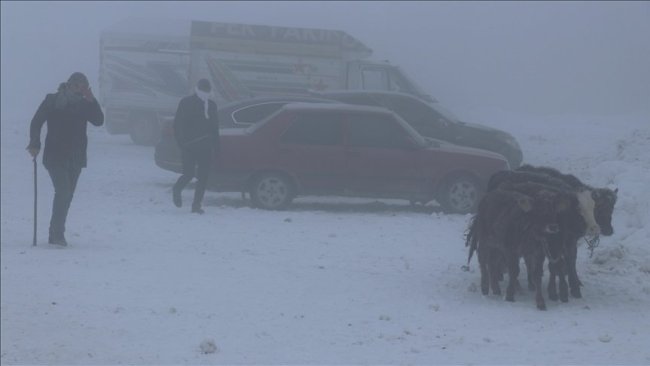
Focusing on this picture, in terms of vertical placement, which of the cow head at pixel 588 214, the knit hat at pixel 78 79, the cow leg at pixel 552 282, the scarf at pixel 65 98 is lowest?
the cow leg at pixel 552 282

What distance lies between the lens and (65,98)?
454 inches

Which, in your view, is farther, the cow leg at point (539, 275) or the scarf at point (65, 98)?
the scarf at point (65, 98)

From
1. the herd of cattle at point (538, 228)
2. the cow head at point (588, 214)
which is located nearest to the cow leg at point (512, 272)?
the herd of cattle at point (538, 228)

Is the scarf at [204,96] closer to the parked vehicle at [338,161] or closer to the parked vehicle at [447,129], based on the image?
the parked vehicle at [338,161]

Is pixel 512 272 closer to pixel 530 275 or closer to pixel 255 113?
pixel 530 275

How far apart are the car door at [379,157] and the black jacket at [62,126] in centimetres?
461

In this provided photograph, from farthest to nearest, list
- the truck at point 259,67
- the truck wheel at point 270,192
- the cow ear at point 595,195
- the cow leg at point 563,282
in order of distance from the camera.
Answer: the truck at point 259,67 < the truck wheel at point 270,192 < the cow ear at point 595,195 < the cow leg at point 563,282

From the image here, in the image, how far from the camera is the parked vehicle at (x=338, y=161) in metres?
15.2

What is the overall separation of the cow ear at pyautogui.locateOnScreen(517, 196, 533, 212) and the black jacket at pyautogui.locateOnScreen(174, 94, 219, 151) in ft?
21.1

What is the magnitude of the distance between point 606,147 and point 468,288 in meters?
7.64

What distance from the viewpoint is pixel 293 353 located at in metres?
7.72

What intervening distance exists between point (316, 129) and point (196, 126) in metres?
1.81

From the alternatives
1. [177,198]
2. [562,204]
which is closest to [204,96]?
[177,198]

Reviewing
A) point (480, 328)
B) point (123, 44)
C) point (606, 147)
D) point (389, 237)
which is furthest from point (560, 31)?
point (480, 328)
